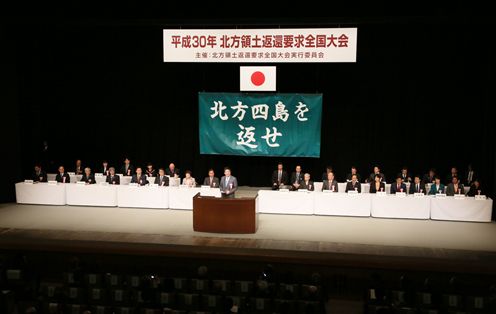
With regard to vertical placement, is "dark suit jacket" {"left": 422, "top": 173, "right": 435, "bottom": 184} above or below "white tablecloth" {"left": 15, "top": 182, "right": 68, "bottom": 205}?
above

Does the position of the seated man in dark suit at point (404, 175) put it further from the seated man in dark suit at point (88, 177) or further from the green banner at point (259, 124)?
the seated man in dark suit at point (88, 177)

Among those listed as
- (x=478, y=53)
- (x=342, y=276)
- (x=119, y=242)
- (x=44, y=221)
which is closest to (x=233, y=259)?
(x=342, y=276)

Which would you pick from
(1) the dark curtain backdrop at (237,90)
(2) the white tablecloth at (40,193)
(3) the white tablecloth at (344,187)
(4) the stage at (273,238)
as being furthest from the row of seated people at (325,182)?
(1) the dark curtain backdrop at (237,90)

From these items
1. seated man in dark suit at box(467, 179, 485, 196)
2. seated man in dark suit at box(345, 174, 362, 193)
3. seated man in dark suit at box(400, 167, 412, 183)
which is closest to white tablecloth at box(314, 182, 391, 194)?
seated man in dark suit at box(400, 167, 412, 183)

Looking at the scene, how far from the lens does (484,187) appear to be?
10742 millimetres

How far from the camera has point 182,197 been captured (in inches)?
405

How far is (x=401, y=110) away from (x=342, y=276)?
5639 mm

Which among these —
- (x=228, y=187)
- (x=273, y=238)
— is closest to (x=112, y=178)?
(x=228, y=187)

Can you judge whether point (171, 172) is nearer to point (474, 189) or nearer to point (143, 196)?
point (143, 196)

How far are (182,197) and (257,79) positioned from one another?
8.33 ft

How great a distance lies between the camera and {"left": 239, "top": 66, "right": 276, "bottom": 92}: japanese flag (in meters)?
10.6

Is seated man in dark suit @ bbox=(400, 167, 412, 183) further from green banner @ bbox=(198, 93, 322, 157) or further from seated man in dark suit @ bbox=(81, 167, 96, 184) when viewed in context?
seated man in dark suit @ bbox=(81, 167, 96, 184)

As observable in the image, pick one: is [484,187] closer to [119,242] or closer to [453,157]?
[453,157]

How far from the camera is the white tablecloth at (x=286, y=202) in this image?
32.4ft
